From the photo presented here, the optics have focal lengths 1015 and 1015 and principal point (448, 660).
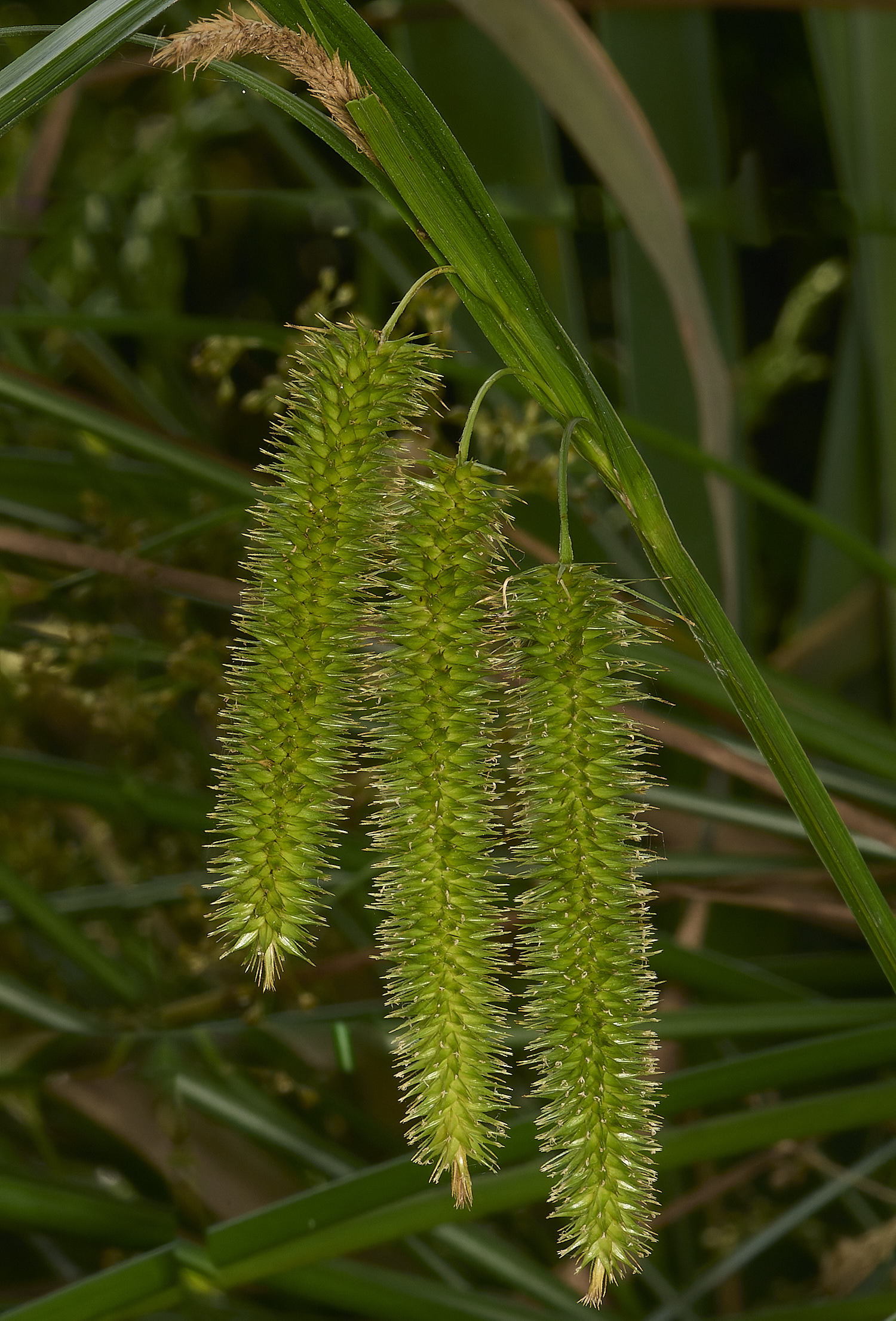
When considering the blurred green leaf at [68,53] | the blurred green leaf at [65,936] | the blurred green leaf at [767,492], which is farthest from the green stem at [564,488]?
the blurred green leaf at [65,936]

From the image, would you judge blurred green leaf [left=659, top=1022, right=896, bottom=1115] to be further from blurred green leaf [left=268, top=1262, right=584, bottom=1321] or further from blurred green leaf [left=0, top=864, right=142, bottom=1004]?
blurred green leaf [left=0, top=864, right=142, bottom=1004]

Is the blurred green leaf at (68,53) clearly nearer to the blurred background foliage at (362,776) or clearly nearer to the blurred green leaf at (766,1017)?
the blurred background foliage at (362,776)

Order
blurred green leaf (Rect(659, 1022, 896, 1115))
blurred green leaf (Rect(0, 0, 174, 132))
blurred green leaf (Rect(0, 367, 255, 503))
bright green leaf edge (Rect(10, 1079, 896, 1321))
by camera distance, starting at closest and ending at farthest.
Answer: blurred green leaf (Rect(0, 0, 174, 132)) → bright green leaf edge (Rect(10, 1079, 896, 1321)) → blurred green leaf (Rect(659, 1022, 896, 1115)) → blurred green leaf (Rect(0, 367, 255, 503))

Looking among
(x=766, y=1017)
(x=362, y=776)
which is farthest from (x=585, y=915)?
(x=362, y=776)

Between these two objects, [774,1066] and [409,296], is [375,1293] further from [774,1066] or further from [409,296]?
[409,296]

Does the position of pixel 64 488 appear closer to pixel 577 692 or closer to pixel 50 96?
pixel 50 96

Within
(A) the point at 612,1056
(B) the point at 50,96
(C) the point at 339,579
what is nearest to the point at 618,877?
(A) the point at 612,1056

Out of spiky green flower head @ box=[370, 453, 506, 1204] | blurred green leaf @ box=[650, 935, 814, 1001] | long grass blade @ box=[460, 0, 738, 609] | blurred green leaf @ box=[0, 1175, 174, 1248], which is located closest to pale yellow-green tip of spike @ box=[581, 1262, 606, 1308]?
spiky green flower head @ box=[370, 453, 506, 1204]
